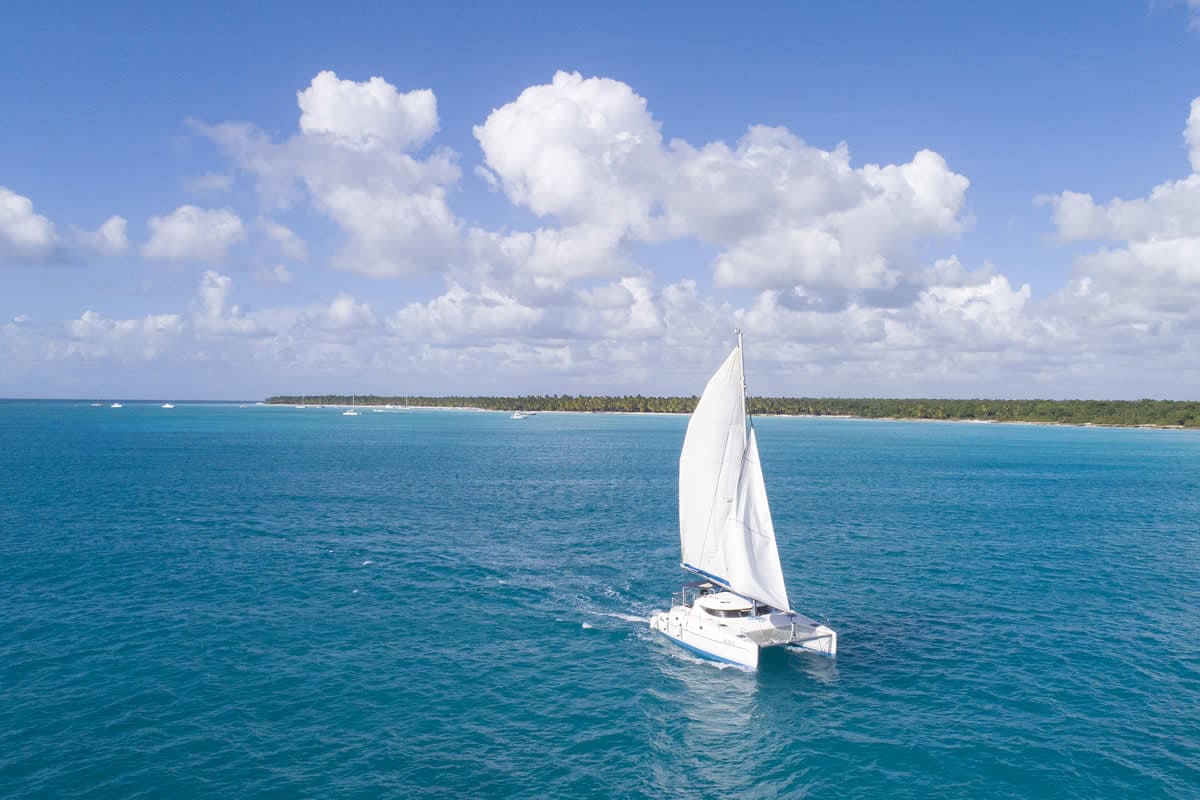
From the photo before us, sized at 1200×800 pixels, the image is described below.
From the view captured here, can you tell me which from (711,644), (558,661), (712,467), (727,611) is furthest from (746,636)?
(558,661)

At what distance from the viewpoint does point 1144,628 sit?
5194 cm

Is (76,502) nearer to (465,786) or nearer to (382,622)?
(382,622)

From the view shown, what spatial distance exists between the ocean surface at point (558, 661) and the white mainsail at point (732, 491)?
5.43 metres

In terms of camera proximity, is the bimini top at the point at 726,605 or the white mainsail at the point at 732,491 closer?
the white mainsail at the point at 732,491

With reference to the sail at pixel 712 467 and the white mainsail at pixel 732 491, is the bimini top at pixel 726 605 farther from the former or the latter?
the sail at pixel 712 467

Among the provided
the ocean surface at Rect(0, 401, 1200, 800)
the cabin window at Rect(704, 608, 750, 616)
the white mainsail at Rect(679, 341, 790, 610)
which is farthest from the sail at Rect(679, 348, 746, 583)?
the ocean surface at Rect(0, 401, 1200, 800)

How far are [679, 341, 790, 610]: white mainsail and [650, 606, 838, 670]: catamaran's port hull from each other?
1.54 metres

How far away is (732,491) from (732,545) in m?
3.45

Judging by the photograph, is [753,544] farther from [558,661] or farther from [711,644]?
[558,661]

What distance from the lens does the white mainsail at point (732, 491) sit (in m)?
46.3

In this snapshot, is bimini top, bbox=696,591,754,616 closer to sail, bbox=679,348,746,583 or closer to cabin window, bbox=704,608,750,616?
cabin window, bbox=704,608,750,616

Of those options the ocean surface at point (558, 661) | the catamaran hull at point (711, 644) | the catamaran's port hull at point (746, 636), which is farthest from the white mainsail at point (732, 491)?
the ocean surface at point (558, 661)

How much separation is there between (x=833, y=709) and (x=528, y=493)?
77562mm

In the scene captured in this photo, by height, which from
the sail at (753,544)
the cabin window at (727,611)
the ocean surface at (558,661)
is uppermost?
the sail at (753,544)
